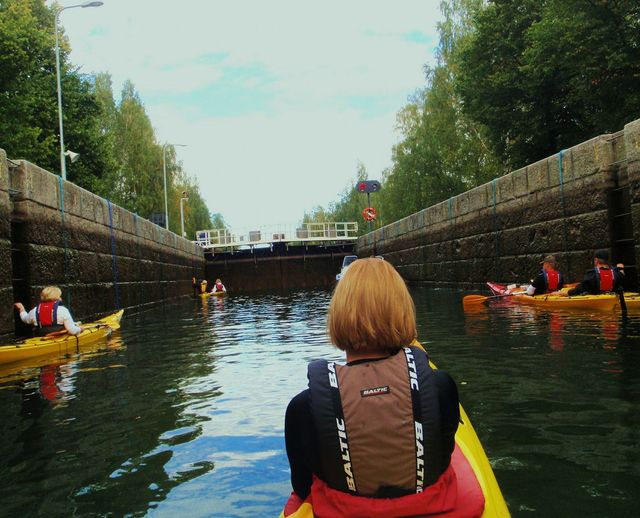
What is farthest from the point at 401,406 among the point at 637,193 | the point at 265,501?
the point at 637,193

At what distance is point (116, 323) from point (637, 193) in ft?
33.7

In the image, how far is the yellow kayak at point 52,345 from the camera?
830cm

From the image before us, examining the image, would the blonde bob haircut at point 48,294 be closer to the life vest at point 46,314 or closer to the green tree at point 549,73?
the life vest at point 46,314

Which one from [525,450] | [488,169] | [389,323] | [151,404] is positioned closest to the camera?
[389,323]

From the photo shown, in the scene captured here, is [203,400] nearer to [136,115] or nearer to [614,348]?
[614,348]

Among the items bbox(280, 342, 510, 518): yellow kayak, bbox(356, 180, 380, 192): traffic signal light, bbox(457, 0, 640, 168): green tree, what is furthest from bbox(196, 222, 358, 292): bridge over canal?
bbox(280, 342, 510, 518): yellow kayak

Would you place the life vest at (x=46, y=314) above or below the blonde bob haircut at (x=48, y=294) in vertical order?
below

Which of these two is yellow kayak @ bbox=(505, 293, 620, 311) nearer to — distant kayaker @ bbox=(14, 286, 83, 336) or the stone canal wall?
distant kayaker @ bbox=(14, 286, 83, 336)

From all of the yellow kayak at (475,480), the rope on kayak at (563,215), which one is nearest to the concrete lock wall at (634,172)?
the rope on kayak at (563,215)

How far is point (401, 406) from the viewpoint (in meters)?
2.05

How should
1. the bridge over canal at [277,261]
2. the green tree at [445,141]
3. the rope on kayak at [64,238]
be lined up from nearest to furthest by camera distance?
the rope on kayak at [64,238], the green tree at [445,141], the bridge over canal at [277,261]

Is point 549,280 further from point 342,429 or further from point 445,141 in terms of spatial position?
point 445,141

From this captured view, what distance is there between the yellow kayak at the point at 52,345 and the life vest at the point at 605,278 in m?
8.87

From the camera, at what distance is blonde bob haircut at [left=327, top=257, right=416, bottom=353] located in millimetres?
2180
